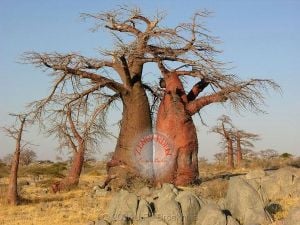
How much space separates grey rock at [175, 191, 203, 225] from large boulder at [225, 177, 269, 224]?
1.85 feet

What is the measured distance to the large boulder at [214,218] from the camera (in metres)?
7.59

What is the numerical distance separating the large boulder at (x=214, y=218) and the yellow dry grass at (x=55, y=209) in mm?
2383

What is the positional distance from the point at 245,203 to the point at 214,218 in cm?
93

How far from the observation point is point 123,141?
13.7 metres

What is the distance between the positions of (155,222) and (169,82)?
624 centimetres

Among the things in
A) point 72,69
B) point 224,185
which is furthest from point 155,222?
point 72,69

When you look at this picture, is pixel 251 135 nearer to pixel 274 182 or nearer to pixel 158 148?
pixel 158 148

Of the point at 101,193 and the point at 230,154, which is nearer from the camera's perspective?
the point at 101,193

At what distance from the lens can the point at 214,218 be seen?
300 inches

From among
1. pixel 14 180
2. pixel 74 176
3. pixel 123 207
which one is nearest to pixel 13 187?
pixel 14 180

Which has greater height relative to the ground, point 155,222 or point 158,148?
point 158,148

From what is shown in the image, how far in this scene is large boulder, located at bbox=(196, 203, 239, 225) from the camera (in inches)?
299

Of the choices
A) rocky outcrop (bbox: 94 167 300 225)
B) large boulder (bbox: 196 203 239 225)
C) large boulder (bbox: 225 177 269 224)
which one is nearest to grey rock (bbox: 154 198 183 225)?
rocky outcrop (bbox: 94 167 300 225)

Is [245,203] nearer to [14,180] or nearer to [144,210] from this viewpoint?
[144,210]
